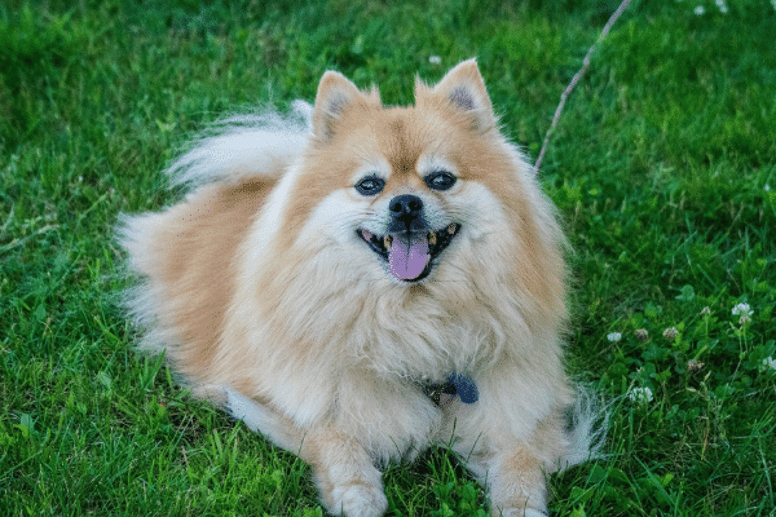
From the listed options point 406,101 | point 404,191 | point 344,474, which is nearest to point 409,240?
point 404,191

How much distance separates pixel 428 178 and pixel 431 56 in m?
2.87

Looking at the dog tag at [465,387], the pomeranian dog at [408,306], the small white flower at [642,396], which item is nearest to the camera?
the pomeranian dog at [408,306]

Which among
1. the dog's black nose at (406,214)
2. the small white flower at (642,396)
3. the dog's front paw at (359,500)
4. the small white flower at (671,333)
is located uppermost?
the dog's black nose at (406,214)

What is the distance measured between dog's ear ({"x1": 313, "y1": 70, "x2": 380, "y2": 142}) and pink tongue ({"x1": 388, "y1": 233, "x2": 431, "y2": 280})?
1.66ft

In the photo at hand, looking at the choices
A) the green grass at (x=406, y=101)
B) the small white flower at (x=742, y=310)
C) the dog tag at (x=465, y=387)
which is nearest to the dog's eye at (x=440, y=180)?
the dog tag at (x=465, y=387)

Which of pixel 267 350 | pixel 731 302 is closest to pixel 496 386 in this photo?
pixel 267 350

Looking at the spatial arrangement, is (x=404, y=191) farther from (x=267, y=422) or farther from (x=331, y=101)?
(x=267, y=422)

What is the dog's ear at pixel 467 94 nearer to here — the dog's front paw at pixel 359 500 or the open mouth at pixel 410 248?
the open mouth at pixel 410 248

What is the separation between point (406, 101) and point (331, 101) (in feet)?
7.03

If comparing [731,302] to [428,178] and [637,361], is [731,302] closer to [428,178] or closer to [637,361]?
[637,361]

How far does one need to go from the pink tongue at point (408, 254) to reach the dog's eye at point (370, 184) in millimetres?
182

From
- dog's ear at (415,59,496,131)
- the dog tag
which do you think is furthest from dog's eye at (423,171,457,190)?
the dog tag

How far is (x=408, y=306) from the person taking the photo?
8.30 ft

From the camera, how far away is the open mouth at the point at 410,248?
97.4 inches
